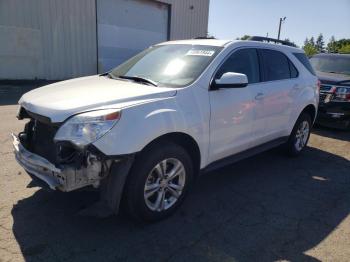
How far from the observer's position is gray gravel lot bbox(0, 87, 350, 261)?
113 inches

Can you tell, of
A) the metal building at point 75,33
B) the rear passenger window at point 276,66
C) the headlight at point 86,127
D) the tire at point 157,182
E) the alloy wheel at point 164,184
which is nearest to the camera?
the headlight at point 86,127

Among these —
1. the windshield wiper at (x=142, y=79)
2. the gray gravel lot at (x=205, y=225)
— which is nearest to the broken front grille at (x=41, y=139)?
the gray gravel lot at (x=205, y=225)

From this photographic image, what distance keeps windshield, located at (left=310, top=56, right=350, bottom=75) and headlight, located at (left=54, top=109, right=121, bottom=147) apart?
7.77 meters

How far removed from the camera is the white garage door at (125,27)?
14.9 metres

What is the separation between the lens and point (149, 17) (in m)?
16.6

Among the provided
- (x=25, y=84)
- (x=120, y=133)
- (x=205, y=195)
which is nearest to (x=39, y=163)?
(x=120, y=133)

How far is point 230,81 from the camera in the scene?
A: 3.58 metres

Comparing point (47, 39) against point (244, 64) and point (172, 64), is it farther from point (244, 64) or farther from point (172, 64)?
point (244, 64)

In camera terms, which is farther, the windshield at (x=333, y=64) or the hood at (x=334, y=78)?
the windshield at (x=333, y=64)

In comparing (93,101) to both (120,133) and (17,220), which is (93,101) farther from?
(17,220)

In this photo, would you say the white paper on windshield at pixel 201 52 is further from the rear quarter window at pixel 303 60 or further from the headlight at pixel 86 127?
the rear quarter window at pixel 303 60

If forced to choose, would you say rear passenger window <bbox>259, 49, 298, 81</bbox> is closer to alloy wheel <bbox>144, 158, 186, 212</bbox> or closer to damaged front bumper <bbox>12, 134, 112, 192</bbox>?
alloy wheel <bbox>144, 158, 186, 212</bbox>

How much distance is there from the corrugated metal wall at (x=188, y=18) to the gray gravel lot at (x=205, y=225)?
48.1 feet

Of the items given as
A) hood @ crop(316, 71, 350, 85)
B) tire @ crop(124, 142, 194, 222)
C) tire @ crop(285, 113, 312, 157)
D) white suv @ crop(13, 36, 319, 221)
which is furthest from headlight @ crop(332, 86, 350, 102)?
tire @ crop(124, 142, 194, 222)
